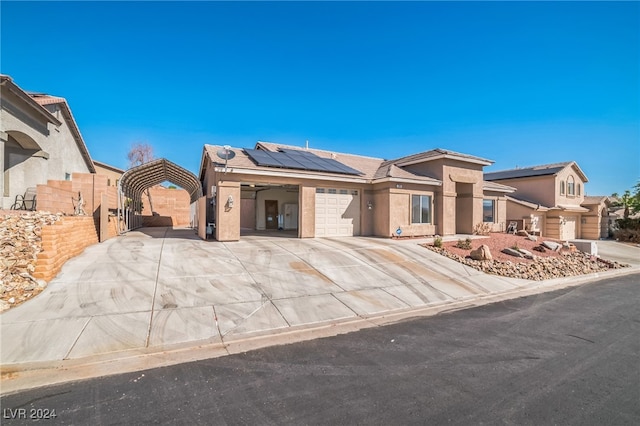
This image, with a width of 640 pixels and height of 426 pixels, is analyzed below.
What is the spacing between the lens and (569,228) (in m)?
28.4

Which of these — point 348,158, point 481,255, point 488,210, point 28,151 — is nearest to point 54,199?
point 28,151

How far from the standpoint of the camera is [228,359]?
14.4 feet

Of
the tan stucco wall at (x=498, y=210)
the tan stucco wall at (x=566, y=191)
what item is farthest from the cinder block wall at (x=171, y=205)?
the tan stucco wall at (x=566, y=191)

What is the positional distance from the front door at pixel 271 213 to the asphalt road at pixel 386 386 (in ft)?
54.2

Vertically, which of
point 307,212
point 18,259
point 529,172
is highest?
point 529,172

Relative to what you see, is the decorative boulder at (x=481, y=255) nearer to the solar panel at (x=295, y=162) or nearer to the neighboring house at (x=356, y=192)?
the neighboring house at (x=356, y=192)

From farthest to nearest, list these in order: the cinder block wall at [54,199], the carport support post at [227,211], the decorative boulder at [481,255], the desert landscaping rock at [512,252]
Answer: the desert landscaping rock at [512,252]
the carport support post at [227,211]
the decorative boulder at [481,255]
the cinder block wall at [54,199]

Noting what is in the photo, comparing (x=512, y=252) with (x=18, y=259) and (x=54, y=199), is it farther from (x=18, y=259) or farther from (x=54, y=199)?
(x=54, y=199)

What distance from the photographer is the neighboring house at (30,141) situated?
1168 cm

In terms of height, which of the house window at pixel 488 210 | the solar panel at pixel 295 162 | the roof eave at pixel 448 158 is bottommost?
the house window at pixel 488 210

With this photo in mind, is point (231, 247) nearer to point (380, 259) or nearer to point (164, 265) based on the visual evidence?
point (164, 265)

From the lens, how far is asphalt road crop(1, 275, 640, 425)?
3150 mm

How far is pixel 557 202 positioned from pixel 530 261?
20.1 m

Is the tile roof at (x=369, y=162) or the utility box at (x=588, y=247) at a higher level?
the tile roof at (x=369, y=162)
